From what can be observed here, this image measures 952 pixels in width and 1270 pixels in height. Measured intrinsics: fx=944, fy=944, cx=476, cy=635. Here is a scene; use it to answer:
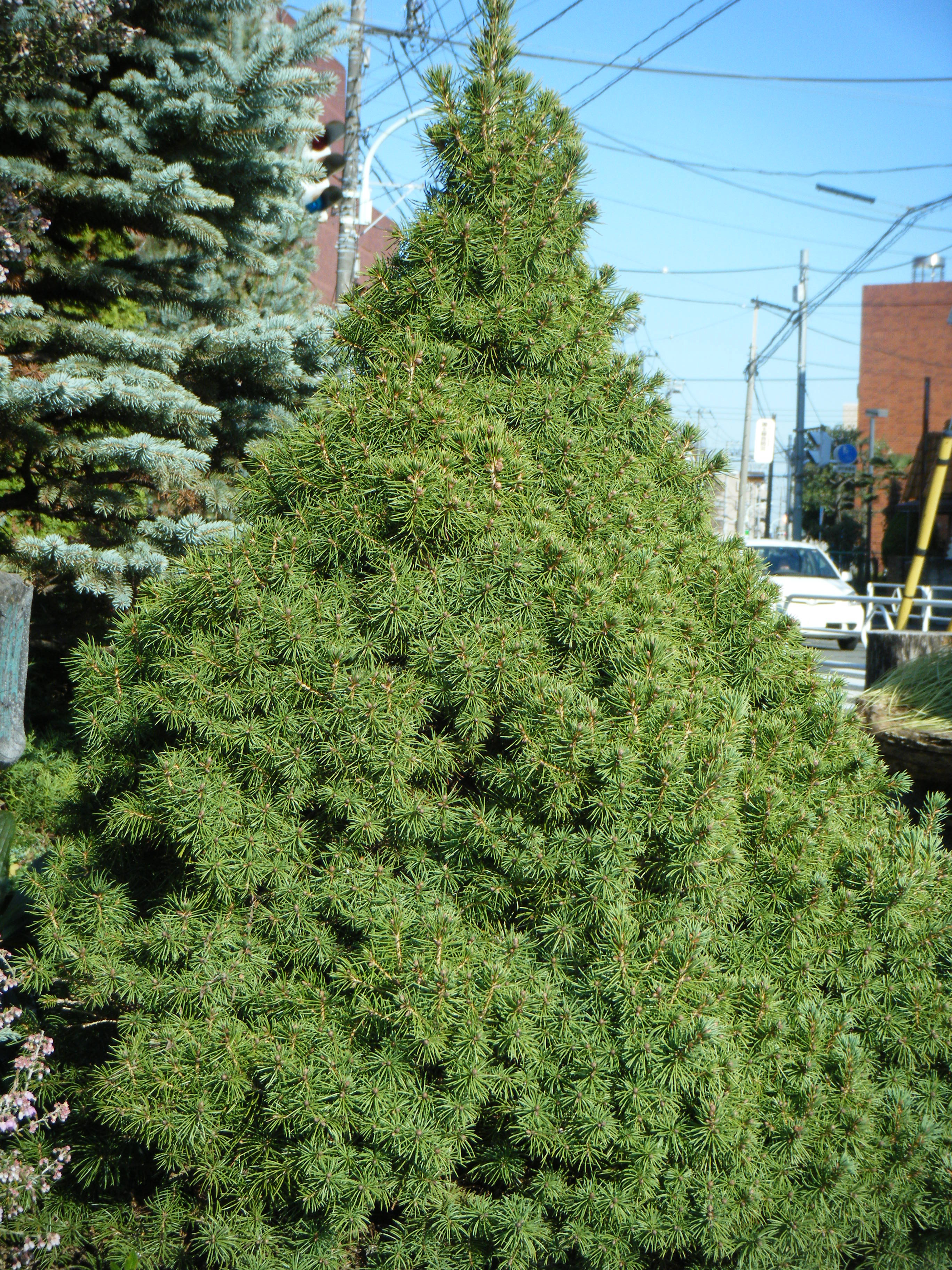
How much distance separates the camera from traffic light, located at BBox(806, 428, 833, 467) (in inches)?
1065

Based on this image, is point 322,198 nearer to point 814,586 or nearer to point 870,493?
point 814,586

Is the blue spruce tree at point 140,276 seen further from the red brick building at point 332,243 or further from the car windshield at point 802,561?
the red brick building at point 332,243

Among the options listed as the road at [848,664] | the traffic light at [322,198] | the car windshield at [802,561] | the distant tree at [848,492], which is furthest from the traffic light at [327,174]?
the distant tree at [848,492]

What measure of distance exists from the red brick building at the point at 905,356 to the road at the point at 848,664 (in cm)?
A: 2927

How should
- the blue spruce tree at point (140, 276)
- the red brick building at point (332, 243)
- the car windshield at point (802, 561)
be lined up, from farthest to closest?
1. the red brick building at point (332, 243)
2. the car windshield at point (802, 561)
3. the blue spruce tree at point (140, 276)

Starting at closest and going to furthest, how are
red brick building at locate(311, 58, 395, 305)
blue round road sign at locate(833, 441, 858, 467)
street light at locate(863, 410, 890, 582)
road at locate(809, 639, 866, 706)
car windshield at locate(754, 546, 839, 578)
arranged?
1. road at locate(809, 639, 866, 706)
2. car windshield at locate(754, 546, 839, 578)
3. red brick building at locate(311, 58, 395, 305)
4. blue round road sign at locate(833, 441, 858, 467)
5. street light at locate(863, 410, 890, 582)

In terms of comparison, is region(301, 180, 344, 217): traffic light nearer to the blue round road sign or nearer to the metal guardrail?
the metal guardrail

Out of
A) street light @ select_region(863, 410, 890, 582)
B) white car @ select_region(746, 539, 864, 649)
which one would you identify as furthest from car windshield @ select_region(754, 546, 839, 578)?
street light @ select_region(863, 410, 890, 582)

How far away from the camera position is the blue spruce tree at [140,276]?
464cm

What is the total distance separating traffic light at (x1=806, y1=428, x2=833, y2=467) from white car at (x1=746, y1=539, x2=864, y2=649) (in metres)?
10.7

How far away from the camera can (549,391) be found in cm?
255

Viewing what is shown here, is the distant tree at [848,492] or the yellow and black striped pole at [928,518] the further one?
the distant tree at [848,492]

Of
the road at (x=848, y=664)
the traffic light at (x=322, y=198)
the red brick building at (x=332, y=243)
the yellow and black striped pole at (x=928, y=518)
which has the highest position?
the red brick building at (x=332, y=243)

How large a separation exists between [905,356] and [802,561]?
31.3 meters
